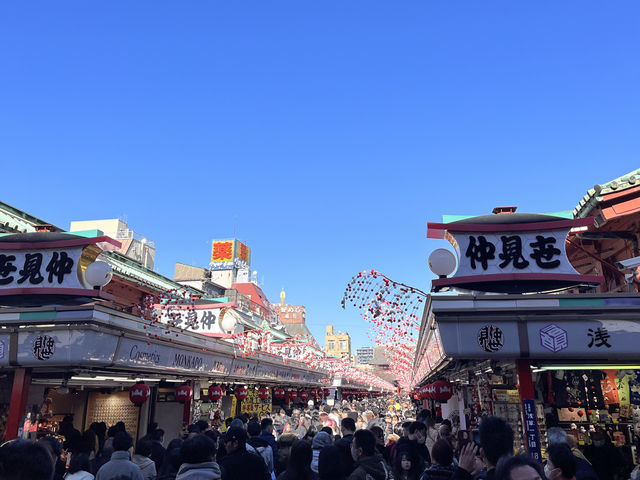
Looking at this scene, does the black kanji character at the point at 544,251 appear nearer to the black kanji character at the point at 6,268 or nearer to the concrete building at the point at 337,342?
the black kanji character at the point at 6,268

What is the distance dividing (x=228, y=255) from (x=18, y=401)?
2331 inches

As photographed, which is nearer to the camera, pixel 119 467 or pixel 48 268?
pixel 119 467

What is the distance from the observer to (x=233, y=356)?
19.4 meters

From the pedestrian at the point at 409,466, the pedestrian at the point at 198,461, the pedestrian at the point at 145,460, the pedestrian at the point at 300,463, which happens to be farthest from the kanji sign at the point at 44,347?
the pedestrian at the point at 409,466

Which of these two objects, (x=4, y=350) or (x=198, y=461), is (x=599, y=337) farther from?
(x=4, y=350)

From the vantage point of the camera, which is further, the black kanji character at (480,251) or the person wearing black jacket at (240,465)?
the black kanji character at (480,251)

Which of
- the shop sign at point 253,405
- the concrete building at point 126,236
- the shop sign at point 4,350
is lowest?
the shop sign at point 253,405

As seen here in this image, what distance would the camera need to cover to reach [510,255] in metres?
10.6

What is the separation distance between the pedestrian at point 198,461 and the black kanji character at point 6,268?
34.4ft

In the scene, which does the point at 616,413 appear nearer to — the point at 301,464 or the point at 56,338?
the point at 301,464


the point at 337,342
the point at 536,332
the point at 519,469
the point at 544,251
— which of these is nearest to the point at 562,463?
the point at 519,469

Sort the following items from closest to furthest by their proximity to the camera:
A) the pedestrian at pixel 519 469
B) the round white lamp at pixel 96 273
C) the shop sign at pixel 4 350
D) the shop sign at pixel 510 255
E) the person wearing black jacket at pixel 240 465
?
the pedestrian at pixel 519 469 → the person wearing black jacket at pixel 240 465 → the shop sign at pixel 510 255 → the shop sign at pixel 4 350 → the round white lamp at pixel 96 273

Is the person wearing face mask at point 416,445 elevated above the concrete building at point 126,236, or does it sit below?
below

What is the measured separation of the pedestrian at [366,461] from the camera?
601 centimetres
